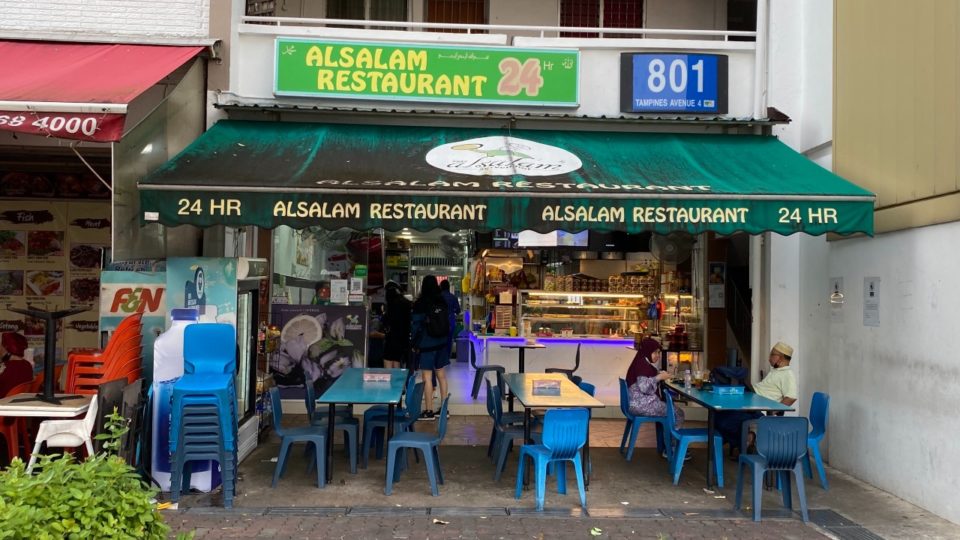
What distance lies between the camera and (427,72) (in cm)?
782

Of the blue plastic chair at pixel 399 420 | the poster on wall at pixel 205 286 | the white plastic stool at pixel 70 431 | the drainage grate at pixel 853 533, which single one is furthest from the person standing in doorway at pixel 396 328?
the drainage grate at pixel 853 533

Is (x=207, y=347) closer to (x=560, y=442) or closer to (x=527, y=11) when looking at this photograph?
(x=560, y=442)

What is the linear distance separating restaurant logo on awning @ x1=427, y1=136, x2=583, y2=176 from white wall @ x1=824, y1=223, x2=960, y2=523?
10.4ft

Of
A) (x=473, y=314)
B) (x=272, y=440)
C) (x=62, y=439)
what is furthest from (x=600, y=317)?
(x=62, y=439)

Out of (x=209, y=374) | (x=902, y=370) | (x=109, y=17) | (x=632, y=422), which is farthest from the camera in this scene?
(x=109, y=17)

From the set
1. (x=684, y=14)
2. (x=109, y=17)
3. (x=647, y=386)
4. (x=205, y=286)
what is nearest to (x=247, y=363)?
(x=205, y=286)

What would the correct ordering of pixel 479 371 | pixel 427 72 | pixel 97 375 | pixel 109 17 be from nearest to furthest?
pixel 97 375, pixel 109 17, pixel 427 72, pixel 479 371

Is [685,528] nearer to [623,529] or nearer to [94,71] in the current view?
[623,529]

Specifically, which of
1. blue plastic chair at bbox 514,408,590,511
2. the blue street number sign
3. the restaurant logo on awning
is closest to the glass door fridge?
the restaurant logo on awning

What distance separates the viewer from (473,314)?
13.4 metres

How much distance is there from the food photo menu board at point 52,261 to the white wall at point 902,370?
950cm

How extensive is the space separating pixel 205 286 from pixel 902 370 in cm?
670

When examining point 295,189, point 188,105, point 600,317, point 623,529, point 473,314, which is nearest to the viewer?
point 623,529

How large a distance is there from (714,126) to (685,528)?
4864 mm
